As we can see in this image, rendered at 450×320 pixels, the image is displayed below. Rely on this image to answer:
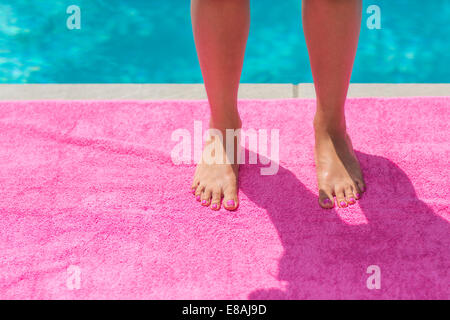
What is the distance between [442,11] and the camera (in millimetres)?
2781

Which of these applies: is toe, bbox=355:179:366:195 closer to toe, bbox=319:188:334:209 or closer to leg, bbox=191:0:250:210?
toe, bbox=319:188:334:209

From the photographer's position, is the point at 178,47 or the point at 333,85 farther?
the point at 178,47

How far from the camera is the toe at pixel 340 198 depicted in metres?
1.42

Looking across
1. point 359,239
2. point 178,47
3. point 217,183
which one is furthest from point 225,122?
point 178,47

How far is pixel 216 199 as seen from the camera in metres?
1.47

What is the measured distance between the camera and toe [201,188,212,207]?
4.80 feet

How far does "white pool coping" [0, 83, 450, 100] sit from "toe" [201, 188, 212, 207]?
23.4 inches

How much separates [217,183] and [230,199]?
0.07 m

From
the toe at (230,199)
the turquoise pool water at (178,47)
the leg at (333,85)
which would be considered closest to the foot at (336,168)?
the leg at (333,85)

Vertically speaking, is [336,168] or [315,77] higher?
[315,77]

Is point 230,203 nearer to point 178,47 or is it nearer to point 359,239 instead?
point 359,239

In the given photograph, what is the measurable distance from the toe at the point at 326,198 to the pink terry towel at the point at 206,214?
0.02 meters

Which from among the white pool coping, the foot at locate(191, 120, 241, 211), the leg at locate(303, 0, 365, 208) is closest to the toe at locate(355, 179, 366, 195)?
the leg at locate(303, 0, 365, 208)
